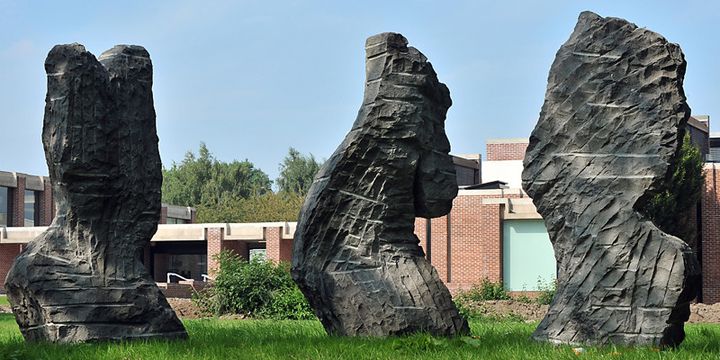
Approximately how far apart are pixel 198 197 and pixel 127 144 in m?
61.4

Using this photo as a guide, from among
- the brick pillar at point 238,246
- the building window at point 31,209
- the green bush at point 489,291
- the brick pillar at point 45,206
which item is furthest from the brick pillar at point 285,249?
the building window at point 31,209

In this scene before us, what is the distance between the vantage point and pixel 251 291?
20.5m

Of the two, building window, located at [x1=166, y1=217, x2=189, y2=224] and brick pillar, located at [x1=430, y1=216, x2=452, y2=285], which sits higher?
building window, located at [x1=166, y1=217, x2=189, y2=224]

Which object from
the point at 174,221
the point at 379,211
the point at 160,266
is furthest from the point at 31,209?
the point at 379,211

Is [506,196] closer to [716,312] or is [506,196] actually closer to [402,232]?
[716,312]

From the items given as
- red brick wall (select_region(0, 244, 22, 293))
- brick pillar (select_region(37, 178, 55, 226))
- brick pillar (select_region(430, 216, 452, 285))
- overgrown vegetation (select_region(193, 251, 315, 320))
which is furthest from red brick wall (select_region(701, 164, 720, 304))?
brick pillar (select_region(37, 178, 55, 226))

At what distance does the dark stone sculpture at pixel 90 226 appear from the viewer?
11.1 m

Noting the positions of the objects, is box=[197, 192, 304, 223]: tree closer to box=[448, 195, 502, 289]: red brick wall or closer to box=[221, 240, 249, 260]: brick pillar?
box=[221, 240, 249, 260]: brick pillar

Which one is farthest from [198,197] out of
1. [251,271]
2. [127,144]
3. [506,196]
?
[127,144]

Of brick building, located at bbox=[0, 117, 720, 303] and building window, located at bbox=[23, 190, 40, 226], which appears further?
building window, located at bbox=[23, 190, 40, 226]

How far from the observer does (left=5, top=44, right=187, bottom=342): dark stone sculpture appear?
11.1 metres

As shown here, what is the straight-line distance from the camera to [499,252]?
33.4 metres

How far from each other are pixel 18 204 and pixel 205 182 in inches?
967

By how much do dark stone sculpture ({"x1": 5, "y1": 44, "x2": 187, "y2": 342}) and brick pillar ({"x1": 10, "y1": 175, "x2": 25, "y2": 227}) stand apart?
3878 centimetres
